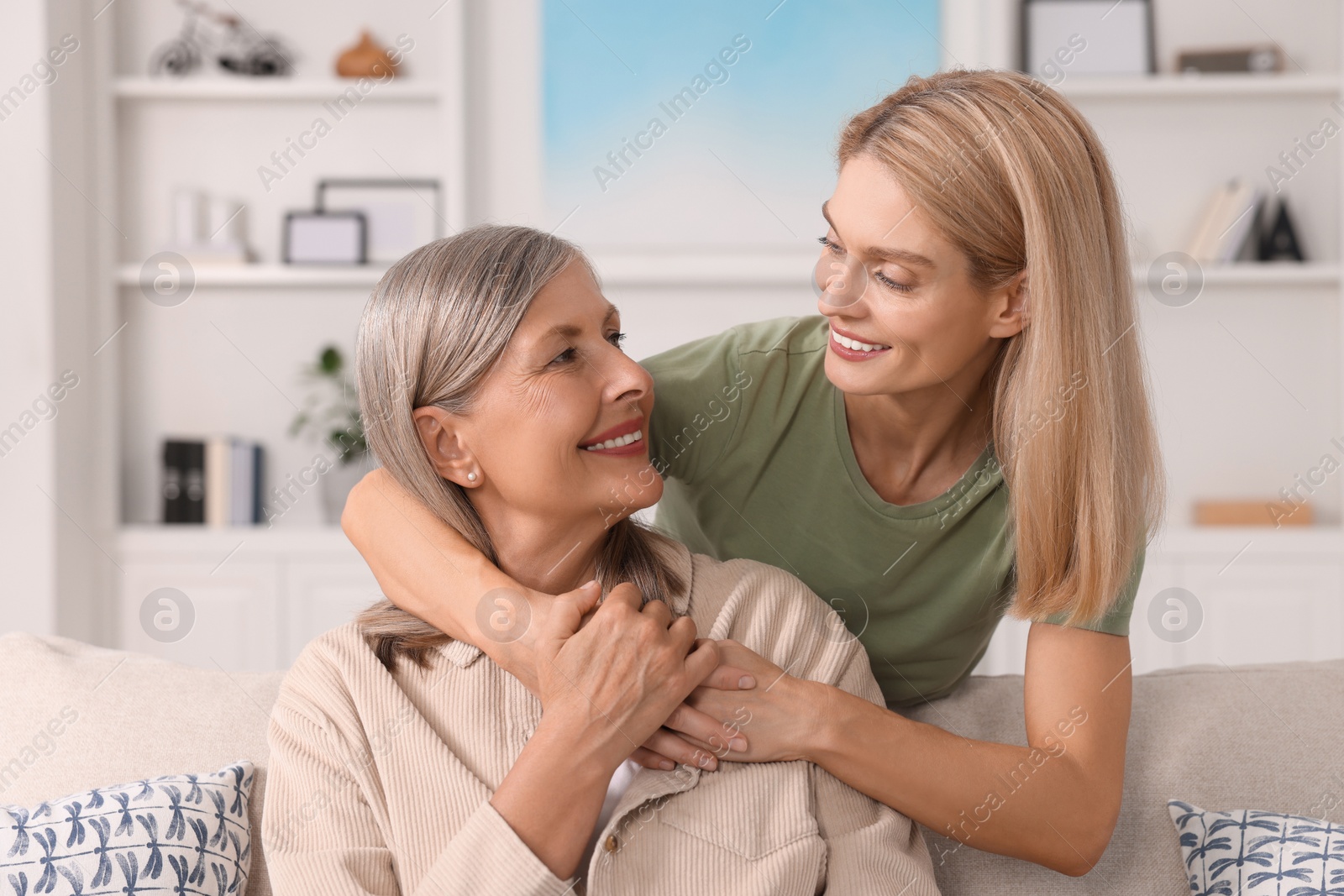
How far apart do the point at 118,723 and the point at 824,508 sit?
3.46ft

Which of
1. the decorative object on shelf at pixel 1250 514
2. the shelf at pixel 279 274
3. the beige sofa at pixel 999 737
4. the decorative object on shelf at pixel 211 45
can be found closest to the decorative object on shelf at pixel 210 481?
the shelf at pixel 279 274

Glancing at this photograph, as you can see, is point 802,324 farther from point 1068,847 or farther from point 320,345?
point 320,345

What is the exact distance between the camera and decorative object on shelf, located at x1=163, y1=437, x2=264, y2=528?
3.55 meters

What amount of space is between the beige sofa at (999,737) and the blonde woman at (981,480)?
124 millimetres

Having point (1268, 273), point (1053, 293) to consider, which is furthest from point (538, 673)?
point (1268, 273)

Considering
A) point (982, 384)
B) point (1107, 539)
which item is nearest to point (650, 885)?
point (1107, 539)

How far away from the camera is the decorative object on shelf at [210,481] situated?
3553mm

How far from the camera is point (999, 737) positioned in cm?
155

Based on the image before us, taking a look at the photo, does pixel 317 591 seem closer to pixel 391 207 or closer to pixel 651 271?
pixel 391 207

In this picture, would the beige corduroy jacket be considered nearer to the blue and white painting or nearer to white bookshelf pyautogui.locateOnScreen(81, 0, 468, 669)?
white bookshelf pyautogui.locateOnScreen(81, 0, 468, 669)

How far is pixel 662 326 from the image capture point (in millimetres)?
3627

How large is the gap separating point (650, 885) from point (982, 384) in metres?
0.83

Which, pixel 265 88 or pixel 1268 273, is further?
pixel 265 88

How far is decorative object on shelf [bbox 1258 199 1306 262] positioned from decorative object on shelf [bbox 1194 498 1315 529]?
2.61 ft
